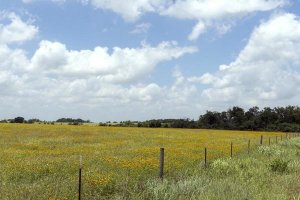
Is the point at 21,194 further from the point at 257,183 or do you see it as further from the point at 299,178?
the point at 299,178

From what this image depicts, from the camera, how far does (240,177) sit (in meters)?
14.8

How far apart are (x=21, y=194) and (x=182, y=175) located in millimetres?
5563

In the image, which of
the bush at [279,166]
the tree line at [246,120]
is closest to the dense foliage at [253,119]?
the tree line at [246,120]

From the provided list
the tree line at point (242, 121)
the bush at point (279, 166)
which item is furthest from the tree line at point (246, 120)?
the bush at point (279, 166)

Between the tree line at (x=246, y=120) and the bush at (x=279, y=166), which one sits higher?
the tree line at (x=246, y=120)

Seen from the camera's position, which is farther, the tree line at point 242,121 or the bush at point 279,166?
the tree line at point 242,121

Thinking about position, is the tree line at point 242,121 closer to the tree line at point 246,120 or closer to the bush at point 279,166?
the tree line at point 246,120

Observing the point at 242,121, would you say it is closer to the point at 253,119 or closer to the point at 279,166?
the point at 253,119

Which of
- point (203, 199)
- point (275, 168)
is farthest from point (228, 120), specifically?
point (203, 199)

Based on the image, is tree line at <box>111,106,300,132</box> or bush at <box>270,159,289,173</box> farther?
tree line at <box>111,106,300,132</box>

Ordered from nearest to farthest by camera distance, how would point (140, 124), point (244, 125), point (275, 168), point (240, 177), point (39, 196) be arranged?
point (39, 196)
point (240, 177)
point (275, 168)
point (140, 124)
point (244, 125)

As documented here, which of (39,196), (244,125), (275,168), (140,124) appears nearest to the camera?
(39,196)

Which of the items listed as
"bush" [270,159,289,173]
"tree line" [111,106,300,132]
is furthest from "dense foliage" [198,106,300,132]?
"bush" [270,159,289,173]

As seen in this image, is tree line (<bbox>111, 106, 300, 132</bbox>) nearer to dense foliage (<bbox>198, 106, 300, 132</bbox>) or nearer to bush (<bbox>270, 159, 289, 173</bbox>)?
dense foliage (<bbox>198, 106, 300, 132</bbox>)
